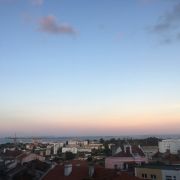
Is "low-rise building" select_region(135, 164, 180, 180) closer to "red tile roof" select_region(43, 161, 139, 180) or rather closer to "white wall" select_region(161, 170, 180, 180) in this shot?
"white wall" select_region(161, 170, 180, 180)

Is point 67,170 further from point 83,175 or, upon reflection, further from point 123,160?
point 123,160

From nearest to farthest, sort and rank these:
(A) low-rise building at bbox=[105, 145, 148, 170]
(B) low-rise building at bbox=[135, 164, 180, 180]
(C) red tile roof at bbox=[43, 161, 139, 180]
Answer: (C) red tile roof at bbox=[43, 161, 139, 180] < (B) low-rise building at bbox=[135, 164, 180, 180] < (A) low-rise building at bbox=[105, 145, 148, 170]

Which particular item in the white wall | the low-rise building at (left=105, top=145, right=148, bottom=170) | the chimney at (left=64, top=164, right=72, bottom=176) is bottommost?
the white wall

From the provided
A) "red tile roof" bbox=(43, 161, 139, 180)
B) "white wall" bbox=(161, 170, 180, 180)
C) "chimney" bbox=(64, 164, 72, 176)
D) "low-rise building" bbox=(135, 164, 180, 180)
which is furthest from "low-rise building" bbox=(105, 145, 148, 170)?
"chimney" bbox=(64, 164, 72, 176)

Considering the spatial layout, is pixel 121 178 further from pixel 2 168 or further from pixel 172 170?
pixel 2 168

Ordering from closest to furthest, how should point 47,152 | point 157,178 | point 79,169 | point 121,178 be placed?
point 121,178 < point 79,169 < point 157,178 < point 47,152

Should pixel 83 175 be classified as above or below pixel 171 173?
above

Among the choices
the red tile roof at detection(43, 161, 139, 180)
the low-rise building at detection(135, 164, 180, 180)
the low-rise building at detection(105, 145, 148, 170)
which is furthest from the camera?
the low-rise building at detection(105, 145, 148, 170)

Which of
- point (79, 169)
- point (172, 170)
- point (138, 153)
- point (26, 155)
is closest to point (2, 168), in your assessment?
point (26, 155)

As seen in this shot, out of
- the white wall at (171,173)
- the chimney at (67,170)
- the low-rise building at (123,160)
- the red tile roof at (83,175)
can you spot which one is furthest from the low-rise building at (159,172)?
the low-rise building at (123,160)

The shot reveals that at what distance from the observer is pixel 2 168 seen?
6569 centimetres

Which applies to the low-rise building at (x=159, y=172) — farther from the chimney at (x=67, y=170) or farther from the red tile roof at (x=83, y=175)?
the chimney at (x=67, y=170)

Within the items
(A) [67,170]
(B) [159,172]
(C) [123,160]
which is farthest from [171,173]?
(C) [123,160]

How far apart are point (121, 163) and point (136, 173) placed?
22729mm
